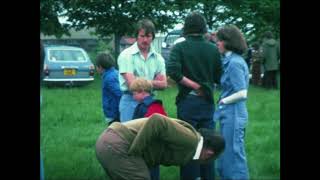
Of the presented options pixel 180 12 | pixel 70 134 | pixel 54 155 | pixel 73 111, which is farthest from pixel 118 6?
pixel 54 155

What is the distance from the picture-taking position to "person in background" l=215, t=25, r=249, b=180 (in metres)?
5.03

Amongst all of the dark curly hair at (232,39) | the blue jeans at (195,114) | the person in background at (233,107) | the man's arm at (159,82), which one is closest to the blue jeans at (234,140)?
the person in background at (233,107)

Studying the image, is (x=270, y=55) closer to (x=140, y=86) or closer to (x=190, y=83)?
(x=190, y=83)

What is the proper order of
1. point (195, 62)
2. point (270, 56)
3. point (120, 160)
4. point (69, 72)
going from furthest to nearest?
point (69, 72) < point (270, 56) < point (195, 62) < point (120, 160)

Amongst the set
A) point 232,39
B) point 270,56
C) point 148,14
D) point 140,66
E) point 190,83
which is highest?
point 148,14

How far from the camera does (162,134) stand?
13.9 ft

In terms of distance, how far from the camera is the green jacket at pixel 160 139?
4.21 metres

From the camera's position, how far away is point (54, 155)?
6812 mm

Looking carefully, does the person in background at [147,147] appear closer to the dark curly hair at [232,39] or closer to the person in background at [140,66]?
the person in background at [140,66]

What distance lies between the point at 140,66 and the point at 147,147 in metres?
1.24

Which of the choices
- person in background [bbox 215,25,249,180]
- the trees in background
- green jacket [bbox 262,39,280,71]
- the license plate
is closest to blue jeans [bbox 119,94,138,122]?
person in background [bbox 215,25,249,180]

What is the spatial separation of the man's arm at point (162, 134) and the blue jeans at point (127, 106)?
102cm

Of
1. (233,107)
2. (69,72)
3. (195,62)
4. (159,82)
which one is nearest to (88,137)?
(159,82)
